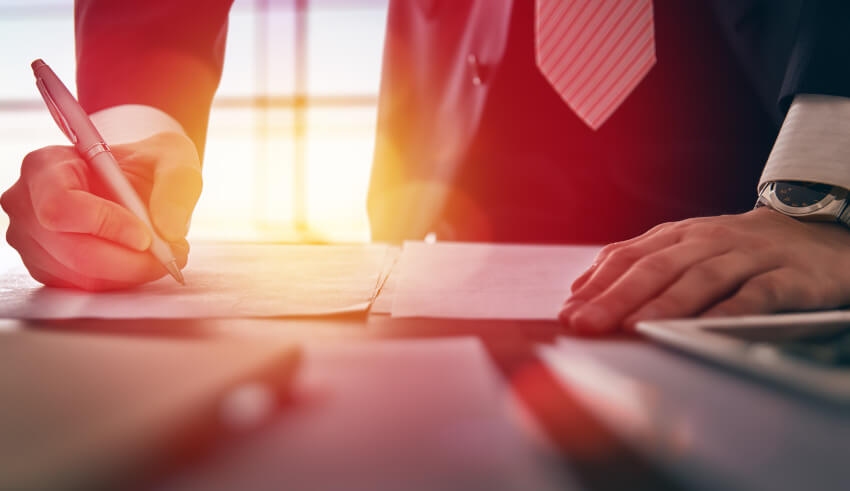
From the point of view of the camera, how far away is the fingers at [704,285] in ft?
0.94

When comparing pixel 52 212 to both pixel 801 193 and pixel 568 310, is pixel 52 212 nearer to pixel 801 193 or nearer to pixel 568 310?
pixel 568 310

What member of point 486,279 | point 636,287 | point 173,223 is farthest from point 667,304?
point 173,223

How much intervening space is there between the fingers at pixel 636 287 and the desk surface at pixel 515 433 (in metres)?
0.07

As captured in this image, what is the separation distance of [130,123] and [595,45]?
60 centimetres

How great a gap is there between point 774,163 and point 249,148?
4.27 m

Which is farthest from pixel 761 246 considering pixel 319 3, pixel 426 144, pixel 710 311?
pixel 319 3

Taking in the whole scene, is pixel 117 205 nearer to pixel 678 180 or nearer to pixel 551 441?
pixel 551 441

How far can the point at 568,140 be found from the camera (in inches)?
28.6

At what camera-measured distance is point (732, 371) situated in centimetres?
18

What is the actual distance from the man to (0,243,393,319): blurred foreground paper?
0.03 meters

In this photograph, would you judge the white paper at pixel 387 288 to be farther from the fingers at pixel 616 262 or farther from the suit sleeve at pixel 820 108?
the suit sleeve at pixel 820 108

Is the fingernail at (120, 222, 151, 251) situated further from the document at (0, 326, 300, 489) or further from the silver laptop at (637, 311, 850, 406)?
the silver laptop at (637, 311, 850, 406)

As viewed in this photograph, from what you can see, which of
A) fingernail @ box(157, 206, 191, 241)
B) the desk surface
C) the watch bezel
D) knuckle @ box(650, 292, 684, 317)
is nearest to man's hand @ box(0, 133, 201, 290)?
fingernail @ box(157, 206, 191, 241)

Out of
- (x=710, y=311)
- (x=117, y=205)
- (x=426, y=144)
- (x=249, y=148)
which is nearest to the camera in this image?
(x=710, y=311)
